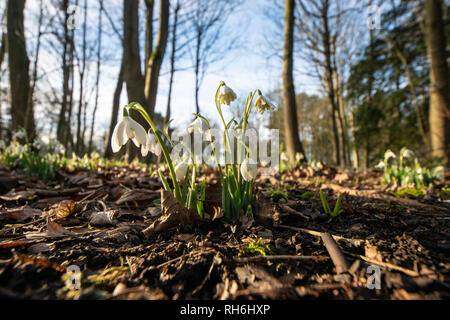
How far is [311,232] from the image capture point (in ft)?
3.71

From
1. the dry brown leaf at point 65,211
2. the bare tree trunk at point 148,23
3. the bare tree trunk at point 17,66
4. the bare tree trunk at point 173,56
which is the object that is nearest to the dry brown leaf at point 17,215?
the dry brown leaf at point 65,211

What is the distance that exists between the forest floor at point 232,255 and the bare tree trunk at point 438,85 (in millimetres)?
4130

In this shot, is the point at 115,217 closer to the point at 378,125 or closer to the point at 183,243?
the point at 183,243

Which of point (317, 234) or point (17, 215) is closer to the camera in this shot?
point (317, 234)

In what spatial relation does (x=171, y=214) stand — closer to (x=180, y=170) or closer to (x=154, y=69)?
(x=180, y=170)

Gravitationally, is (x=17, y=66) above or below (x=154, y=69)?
below

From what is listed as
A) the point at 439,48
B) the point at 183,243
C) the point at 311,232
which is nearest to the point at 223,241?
the point at 183,243

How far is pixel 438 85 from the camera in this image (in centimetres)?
471

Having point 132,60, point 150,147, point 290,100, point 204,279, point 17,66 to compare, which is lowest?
point 204,279

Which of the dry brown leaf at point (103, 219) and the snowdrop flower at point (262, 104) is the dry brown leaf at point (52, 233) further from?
the snowdrop flower at point (262, 104)

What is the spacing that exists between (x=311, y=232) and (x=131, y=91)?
547 centimetres

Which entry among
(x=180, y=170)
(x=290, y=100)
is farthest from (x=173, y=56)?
(x=180, y=170)

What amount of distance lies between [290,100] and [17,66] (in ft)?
21.3

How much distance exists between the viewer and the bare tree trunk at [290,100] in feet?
18.2
